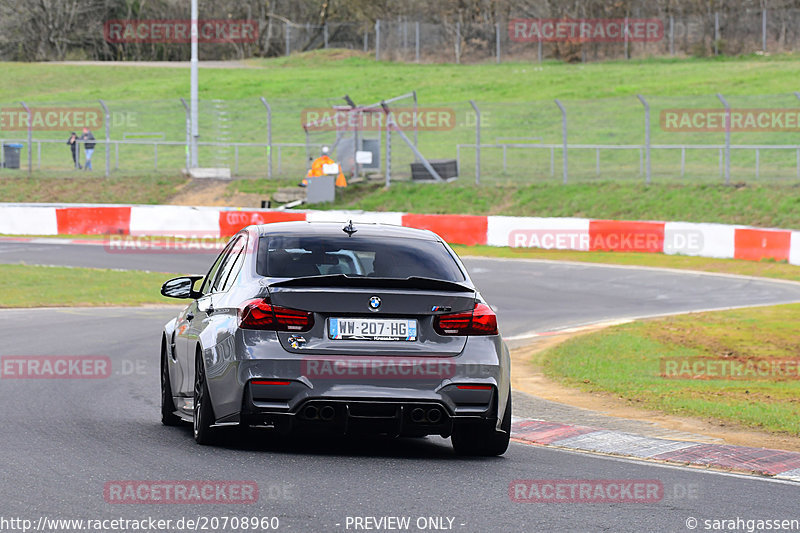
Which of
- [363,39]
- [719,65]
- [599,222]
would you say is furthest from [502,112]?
[363,39]

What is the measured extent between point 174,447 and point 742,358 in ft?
27.1

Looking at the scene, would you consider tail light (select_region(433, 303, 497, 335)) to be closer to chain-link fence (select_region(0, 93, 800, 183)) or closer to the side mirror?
the side mirror

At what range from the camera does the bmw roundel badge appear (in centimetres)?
766

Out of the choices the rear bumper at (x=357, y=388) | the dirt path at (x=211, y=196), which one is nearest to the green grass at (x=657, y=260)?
the dirt path at (x=211, y=196)

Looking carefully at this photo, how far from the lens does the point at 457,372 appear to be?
779 cm

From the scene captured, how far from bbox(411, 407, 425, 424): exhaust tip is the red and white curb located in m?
1.71

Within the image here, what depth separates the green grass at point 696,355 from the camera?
11.3 meters

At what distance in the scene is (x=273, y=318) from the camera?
7.72m

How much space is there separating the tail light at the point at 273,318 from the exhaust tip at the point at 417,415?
30.9 inches

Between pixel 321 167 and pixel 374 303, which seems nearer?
pixel 374 303

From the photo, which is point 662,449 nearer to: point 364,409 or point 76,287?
point 364,409

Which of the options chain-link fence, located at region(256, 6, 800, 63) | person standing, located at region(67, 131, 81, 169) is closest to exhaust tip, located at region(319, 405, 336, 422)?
person standing, located at region(67, 131, 81, 169)

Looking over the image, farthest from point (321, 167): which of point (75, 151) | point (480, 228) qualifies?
point (75, 151)

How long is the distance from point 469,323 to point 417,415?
62 centimetres
